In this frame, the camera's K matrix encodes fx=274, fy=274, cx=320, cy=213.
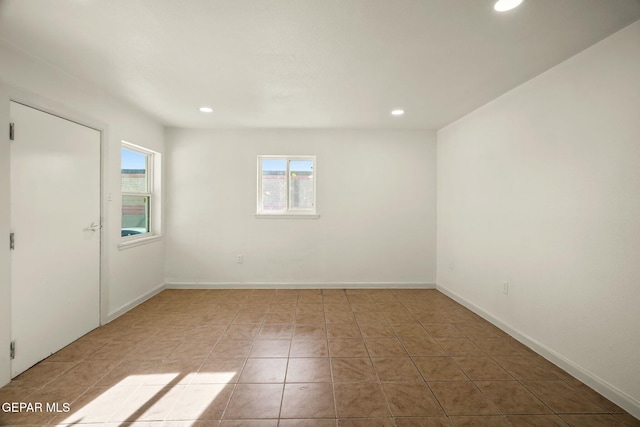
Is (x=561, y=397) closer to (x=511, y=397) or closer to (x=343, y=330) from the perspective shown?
(x=511, y=397)

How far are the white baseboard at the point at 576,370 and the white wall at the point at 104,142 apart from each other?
13.9ft

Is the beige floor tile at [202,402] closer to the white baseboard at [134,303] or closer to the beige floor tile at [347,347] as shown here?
the beige floor tile at [347,347]

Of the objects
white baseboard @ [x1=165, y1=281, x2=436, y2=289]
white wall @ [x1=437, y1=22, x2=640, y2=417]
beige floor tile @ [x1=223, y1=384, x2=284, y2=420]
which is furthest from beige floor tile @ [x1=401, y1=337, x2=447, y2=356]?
white baseboard @ [x1=165, y1=281, x2=436, y2=289]

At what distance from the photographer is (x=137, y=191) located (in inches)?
152

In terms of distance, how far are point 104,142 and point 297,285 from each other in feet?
10.2

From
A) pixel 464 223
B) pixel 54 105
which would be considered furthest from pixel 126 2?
pixel 464 223

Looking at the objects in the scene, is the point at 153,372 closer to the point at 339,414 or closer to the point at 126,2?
the point at 339,414

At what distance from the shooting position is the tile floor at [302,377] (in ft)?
5.66

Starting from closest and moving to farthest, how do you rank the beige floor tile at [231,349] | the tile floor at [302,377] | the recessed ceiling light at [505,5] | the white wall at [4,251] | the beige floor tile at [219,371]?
the recessed ceiling light at [505,5] < the tile floor at [302,377] < the white wall at [4,251] < the beige floor tile at [219,371] < the beige floor tile at [231,349]

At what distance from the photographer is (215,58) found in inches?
87.6

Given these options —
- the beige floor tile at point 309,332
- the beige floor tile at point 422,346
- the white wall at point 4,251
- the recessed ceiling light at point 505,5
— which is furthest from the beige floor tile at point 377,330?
the white wall at point 4,251

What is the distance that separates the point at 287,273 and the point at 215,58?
314 centimetres

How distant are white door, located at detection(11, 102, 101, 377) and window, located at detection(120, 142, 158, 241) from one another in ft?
2.06

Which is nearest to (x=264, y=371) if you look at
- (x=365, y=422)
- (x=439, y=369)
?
(x=365, y=422)
